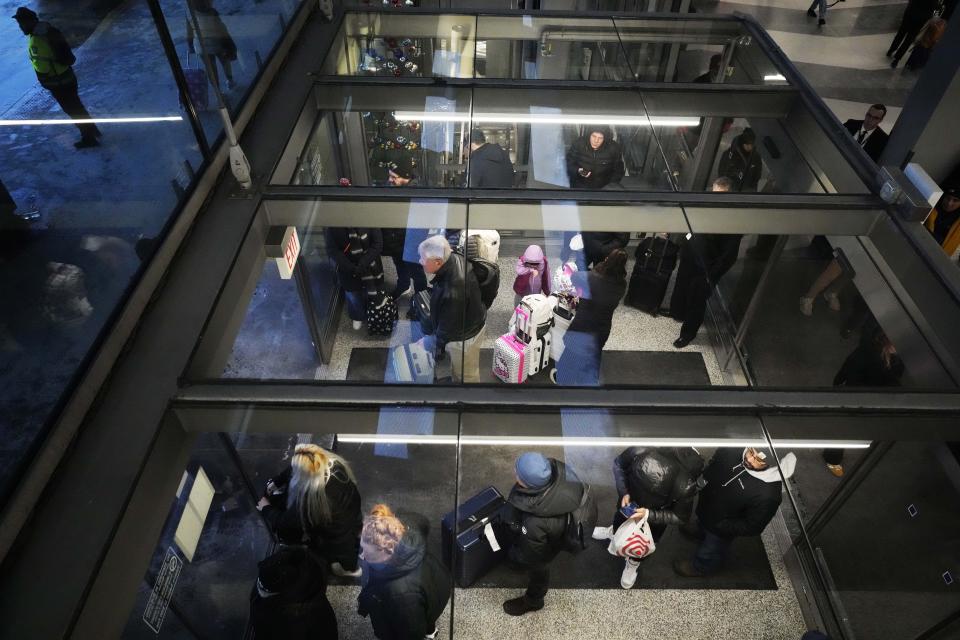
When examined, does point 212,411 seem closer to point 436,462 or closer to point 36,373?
point 36,373

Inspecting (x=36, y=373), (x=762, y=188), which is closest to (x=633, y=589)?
(x=762, y=188)

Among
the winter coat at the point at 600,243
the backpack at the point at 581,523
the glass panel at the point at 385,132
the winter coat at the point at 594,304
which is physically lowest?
the backpack at the point at 581,523

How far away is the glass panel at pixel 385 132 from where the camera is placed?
4.97m

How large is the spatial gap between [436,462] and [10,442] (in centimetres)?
177

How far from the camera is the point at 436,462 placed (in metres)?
3.08

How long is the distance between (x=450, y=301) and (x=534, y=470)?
54.7 inches

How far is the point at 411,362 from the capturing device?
386cm

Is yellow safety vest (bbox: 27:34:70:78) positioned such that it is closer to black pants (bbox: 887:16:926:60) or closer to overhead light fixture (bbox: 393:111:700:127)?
overhead light fixture (bbox: 393:111:700:127)

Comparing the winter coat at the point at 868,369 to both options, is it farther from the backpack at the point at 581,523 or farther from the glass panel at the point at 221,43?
the glass panel at the point at 221,43

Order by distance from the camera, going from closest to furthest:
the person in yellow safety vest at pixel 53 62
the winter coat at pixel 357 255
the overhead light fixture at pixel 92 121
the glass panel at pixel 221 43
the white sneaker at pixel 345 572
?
the overhead light fixture at pixel 92 121 < the person in yellow safety vest at pixel 53 62 < the white sneaker at pixel 345 572 < the glass panel at pixel 221 43 < the winter coat at pixel 357 255

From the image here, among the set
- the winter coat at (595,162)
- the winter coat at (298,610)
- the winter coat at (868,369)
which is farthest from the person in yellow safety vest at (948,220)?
the winter coat at (298,610)

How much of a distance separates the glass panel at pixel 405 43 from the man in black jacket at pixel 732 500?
170 inches

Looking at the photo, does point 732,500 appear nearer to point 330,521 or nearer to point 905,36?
point 330,521

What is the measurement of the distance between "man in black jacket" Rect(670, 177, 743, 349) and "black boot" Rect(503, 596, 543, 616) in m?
2.33
